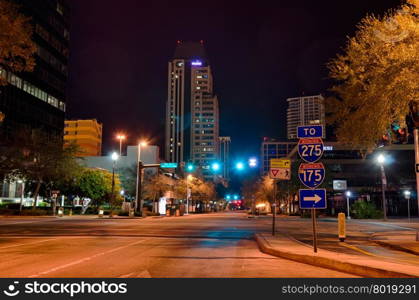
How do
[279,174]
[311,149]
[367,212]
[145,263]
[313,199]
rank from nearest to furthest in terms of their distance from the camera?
1. [145,263]
2. [313,199]
3. [311,149]
4. [279,174]
5. [367,212]

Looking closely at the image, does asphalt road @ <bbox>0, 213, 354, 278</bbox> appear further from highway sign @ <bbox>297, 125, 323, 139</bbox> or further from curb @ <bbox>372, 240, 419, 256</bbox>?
curb @ <bbox>372, 240, 419, 256</bbox>

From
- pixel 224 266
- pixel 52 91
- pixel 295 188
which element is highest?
pixel 52 91

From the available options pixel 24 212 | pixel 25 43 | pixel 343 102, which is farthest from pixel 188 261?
pixel 24 212

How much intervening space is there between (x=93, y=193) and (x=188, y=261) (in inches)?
2163

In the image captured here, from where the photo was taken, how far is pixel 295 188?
6675cm

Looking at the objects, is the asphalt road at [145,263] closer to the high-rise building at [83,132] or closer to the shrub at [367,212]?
the shrub at [367,212]

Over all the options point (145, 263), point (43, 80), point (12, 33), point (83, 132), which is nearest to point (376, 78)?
point (145, 263)

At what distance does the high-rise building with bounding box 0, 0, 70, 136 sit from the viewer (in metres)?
70.6

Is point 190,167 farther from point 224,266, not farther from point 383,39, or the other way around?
point 224,266

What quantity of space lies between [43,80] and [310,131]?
78.1m

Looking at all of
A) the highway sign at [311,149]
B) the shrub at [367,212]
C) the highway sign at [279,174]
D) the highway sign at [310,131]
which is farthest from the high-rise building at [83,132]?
the highway sign at [311,149]

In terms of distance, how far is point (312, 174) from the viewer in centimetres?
1182

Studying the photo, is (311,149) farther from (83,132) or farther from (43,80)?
(83,132)

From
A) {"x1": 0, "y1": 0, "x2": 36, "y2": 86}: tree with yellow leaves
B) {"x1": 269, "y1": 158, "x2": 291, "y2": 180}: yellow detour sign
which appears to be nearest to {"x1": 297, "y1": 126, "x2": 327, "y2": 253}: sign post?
{"x1": 269, "y1": 158, "x2": 291, "y2": 180}: yellow detour sign
